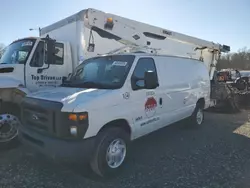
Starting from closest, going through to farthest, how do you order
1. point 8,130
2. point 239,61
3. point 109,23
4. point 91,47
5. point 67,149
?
1. point 67,149
2. point 8,130
3. point 91,47
4. point 109,23
5. point 239,61

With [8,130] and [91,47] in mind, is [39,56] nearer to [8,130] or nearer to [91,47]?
[91,47]

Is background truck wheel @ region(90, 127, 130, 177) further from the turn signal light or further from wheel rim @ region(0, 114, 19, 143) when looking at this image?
the turn signal light

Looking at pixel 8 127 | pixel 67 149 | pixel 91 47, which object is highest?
pixel 91 47

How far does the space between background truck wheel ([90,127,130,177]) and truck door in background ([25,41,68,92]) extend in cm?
280

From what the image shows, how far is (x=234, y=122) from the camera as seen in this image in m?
8.54

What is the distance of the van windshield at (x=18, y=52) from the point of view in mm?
5836

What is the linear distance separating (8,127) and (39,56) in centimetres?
181

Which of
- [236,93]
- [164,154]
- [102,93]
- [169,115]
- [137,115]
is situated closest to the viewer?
[102,93]

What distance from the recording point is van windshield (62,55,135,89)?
4.50m

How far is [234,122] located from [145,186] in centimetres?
585

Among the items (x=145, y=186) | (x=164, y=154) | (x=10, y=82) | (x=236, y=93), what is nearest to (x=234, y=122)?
(x=236, y=93)

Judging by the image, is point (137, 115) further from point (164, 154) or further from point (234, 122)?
point (234, 122)

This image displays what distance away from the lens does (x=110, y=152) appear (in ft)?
13.5

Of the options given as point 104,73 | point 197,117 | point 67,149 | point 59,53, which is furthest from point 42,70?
point 197,117
